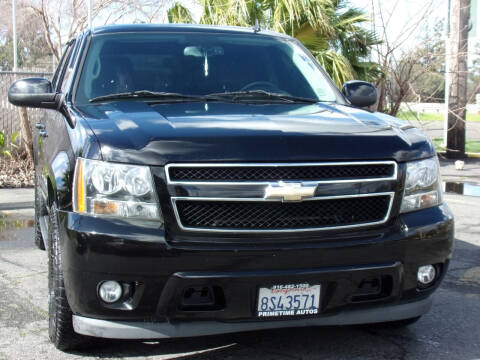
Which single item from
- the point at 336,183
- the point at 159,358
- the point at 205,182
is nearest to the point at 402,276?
the point at 336,183

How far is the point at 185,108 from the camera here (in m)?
4.00

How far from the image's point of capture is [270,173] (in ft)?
11.0

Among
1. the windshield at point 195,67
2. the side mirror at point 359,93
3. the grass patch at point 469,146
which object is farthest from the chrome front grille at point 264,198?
the grass patch at point 469,146

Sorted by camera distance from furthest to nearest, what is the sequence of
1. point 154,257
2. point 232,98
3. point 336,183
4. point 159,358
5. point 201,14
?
point 201,14, point 232,98, point 159,358, point 336,183, point 154,257

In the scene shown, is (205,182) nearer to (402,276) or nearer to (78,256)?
(78,256)

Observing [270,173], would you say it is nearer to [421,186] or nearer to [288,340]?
[421,186]

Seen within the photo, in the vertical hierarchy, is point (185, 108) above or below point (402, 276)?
above

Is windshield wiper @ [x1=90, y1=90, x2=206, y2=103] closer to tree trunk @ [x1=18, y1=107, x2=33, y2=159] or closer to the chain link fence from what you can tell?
tree trunk @ [x1=18, y1=107, x2=33, y2=159]

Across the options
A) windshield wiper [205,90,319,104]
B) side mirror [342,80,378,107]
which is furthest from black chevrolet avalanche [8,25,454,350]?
side mirror [342,80,378,107]

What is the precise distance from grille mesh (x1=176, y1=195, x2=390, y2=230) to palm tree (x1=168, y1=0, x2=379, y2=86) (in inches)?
344

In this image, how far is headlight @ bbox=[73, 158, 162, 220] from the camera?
3.27 metres

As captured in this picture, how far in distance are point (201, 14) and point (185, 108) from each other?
390 inches

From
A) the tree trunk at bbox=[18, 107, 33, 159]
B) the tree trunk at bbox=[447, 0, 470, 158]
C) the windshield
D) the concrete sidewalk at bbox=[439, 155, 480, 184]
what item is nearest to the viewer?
the windshield

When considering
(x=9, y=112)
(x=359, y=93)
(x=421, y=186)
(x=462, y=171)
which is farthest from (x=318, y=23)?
(x=421, y=186)
